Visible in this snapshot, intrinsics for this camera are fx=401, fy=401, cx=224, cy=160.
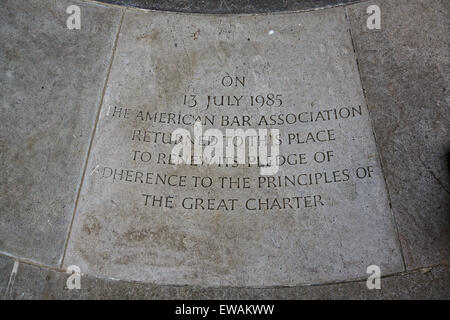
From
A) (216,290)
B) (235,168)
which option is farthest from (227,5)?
(216,290)

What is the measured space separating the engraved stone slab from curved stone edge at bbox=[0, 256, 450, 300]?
9 centimetres

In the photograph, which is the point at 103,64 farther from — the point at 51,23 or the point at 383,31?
the point at 383,31

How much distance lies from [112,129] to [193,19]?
5.59 ft

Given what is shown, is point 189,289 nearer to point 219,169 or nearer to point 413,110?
point 219,169

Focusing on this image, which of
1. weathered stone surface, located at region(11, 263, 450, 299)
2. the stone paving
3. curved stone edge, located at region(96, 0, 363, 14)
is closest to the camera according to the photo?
weathered stone surface, located at region(11, 263, 450, 299)

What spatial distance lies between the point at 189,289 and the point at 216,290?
0.91 feet

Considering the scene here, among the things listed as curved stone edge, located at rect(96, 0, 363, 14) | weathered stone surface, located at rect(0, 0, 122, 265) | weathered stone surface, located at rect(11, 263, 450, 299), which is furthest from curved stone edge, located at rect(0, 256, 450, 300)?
curved stone edge, located at rect(96, 0, 363, 14)

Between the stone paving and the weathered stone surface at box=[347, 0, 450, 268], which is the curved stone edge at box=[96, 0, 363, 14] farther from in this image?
the weathered stone surface at box=[347, 0, 450, 268]

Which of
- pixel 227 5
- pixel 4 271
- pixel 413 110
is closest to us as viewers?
pixel 4 271

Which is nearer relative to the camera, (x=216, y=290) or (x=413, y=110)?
(x=216, y=290)

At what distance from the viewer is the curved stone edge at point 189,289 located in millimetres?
3986

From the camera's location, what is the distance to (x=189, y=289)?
4.10 meters

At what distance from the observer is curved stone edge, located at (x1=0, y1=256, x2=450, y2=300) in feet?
13.1
